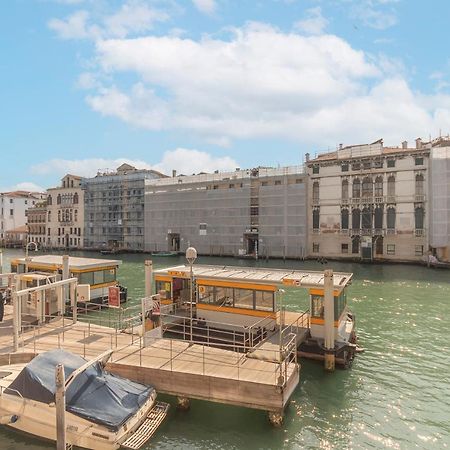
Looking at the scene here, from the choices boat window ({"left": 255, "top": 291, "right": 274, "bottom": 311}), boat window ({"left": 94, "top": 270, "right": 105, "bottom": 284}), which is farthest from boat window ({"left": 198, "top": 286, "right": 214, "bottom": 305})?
boat window ({"left": 94, "top": 270, "right": 105, "bottom": 284})

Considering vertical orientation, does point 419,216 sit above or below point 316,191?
below

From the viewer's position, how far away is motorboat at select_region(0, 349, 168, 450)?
10414 millimetres

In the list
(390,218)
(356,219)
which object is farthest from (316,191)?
(390,218)

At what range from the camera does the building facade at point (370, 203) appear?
62.7 meters

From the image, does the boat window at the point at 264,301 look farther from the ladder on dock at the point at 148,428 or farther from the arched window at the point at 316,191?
the arched window at the point at 316,191

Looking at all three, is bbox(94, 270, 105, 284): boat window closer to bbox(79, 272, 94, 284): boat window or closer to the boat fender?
bbox(79, 272, 94, 284): boat window

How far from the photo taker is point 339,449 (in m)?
10.8

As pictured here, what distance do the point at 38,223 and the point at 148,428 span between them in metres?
114

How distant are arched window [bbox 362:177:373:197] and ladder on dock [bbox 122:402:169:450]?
61.7 m

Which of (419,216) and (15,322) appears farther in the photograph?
(419,216)

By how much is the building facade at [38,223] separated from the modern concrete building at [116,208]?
17.9 m

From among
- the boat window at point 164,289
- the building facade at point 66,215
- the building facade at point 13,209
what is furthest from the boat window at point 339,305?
the building facade at point 13,209

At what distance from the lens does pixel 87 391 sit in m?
11.0

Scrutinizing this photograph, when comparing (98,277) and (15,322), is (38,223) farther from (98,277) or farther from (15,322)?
(15,322)
